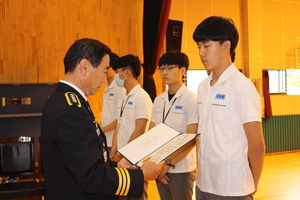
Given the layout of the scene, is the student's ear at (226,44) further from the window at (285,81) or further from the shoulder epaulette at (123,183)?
the window at (285,81)

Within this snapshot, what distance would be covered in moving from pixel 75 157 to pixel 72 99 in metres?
0.29

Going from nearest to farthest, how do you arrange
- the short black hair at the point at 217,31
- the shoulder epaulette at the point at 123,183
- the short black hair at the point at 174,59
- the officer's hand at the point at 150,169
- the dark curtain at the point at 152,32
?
the shoulder epaulette at the point at 123,183 < the officer's hand at the point at 150,169 < the short black hair at the point at 217,31 < the short black hair at the point at 174,59 < the dark curtain at the point at 152,32

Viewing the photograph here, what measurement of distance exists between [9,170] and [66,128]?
3.02 metres

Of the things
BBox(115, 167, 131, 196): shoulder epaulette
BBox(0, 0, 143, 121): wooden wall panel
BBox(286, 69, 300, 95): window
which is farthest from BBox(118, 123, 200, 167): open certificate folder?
BBox(286, 69, 300, 95): window

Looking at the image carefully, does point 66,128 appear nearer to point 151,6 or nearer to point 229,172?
point 229,172

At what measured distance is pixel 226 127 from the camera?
1.98 m

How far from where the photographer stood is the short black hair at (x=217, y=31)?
208cm

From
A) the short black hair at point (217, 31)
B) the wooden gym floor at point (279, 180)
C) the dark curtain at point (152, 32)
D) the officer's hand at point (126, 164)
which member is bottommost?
the wooden gym floor at point (279, 180)

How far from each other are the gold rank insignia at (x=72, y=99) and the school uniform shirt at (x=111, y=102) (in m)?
2.44

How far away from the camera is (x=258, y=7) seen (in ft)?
30.0

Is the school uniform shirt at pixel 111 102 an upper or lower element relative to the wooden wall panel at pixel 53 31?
lower

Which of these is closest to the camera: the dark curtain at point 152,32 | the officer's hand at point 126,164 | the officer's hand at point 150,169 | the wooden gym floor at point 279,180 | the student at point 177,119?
the officer's hand at point 150,169

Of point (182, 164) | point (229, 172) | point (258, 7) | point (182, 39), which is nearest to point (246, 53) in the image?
point (258, 7)

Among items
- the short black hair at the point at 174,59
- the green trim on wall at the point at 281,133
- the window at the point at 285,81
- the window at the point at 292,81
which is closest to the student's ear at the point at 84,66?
the short black hair at the point at 174,59
